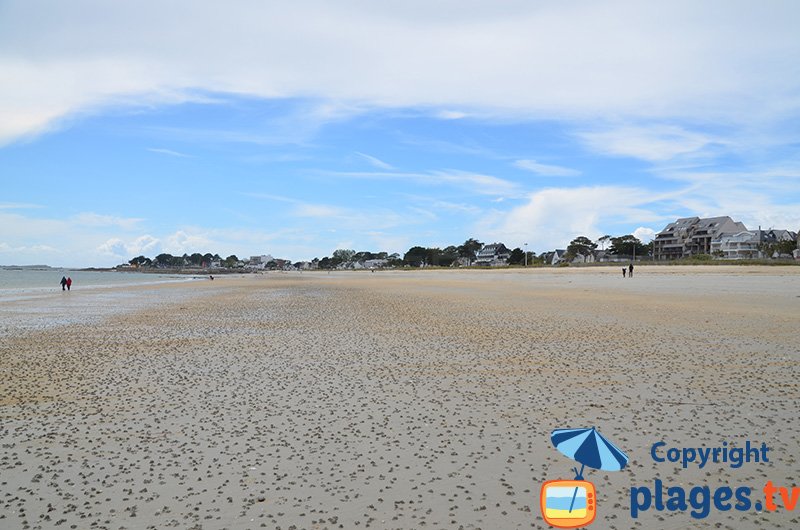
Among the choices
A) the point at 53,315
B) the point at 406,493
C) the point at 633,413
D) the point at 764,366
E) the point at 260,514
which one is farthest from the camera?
the point at 53,315

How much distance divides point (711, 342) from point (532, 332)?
4.26 m

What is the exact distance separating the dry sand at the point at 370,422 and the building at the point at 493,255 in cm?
16336

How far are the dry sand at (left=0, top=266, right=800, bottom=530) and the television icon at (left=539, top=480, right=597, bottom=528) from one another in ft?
0.39

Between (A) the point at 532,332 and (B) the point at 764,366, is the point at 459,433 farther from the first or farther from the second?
(A) the point at 532,332

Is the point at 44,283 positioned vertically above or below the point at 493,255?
below

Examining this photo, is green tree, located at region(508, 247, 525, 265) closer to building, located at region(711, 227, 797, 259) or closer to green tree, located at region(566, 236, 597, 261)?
green tree, located at region(566, 236, 597, 261)

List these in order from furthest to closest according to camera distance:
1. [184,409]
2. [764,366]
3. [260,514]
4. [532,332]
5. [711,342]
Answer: [532,332]
[711,342]
[764,366]
[184,409]
[260,514]

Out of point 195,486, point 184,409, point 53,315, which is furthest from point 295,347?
point 53,315

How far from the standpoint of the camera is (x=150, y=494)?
474 centimetres

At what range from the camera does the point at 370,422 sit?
6.75 meters

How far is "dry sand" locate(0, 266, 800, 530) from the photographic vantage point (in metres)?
4.49

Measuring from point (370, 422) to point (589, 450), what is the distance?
2.63 m

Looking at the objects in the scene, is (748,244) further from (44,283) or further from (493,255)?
(44,283)

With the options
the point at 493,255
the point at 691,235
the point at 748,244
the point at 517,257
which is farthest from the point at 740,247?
the point at 493,255
